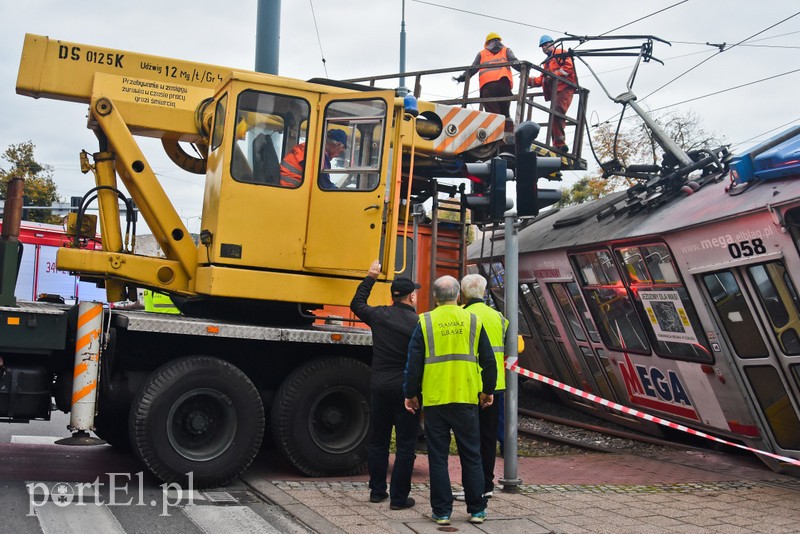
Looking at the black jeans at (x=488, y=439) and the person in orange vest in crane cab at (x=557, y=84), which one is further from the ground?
the person in orange vest in crane cab at (x=557, y=84)

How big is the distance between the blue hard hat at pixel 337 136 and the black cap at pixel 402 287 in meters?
1.50

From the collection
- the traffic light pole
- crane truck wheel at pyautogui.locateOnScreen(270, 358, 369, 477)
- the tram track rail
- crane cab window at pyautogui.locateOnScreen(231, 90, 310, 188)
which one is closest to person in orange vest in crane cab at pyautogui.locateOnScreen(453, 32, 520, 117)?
the traffic light pole

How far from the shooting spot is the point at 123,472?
7363 millimetres

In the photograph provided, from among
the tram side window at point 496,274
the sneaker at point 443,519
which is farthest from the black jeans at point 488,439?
the tram side window at point 496,274

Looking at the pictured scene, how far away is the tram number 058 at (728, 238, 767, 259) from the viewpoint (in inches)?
309

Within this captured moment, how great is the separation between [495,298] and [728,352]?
5992 mm

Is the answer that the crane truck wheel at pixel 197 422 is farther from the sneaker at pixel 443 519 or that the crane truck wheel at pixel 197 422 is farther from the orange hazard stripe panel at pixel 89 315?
the sneaker at pixel 443 519

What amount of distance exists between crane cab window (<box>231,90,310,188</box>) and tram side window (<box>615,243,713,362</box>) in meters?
4.44

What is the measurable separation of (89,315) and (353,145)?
270cm

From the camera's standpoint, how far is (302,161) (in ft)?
24.1

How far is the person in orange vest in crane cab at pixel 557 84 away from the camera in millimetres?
10742

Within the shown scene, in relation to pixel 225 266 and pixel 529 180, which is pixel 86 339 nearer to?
pixel 225 266

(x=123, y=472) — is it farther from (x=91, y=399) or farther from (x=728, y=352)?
(x=728, y=352)

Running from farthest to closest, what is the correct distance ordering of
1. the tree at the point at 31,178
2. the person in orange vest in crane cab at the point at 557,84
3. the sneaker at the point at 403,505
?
the tree at the point at 31,178 < the person in orange vest in crane cab at the point at 557,84 < the sneaker at the point at 403,505
